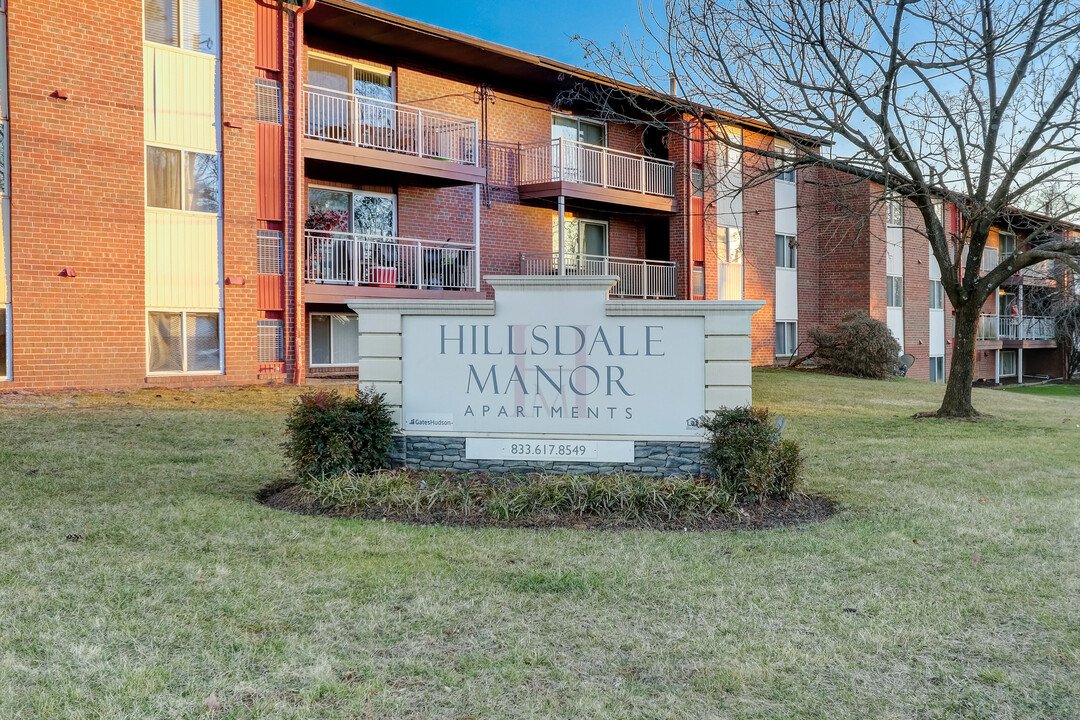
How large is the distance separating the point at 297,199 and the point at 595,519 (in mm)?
11922

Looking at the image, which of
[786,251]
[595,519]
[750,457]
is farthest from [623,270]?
[595,519]

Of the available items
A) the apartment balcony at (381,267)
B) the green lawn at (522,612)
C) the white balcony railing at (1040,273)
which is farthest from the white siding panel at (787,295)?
the green lawn at (522,612)

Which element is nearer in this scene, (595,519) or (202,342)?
(595,519)

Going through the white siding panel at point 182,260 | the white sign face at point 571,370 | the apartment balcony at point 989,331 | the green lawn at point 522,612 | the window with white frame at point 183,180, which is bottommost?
the green lawn at point 522,612

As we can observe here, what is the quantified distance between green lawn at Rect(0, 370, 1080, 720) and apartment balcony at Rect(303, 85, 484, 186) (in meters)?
10.4

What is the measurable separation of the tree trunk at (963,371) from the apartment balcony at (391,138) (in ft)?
32.5

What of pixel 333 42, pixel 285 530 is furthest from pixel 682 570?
pixel 333 42

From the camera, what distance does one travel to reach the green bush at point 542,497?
706 cm

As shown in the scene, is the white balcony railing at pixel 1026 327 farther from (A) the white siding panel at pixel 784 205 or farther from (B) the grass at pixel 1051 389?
(A) the white siding panel at pixel 784 205

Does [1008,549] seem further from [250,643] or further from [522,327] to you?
[250,643]

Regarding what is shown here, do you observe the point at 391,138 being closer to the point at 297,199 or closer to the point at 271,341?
the point at 297,199

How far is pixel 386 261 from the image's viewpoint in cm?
1842

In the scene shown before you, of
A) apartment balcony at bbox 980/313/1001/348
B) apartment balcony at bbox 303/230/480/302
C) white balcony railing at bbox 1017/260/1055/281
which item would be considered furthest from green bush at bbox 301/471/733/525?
apartment balcony at bbox 980/313/1001/348

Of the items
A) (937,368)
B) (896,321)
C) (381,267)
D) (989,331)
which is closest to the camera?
(381,267)
